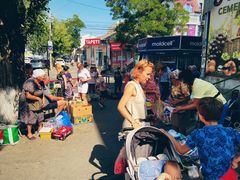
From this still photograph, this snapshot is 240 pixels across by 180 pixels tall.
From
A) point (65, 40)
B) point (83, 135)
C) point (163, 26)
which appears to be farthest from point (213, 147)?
point (65, 40)

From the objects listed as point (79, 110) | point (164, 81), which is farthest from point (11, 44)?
point (164, 81)

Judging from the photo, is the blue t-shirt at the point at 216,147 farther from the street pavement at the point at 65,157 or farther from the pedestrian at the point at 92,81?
the pedestrian at the point at 92,81

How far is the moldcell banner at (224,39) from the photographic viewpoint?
29.8ft

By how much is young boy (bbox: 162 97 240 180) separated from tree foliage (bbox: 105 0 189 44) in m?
20.4

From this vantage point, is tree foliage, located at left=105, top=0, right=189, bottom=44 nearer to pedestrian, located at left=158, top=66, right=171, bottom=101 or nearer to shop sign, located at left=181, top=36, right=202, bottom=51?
shop sign, located at left=181, top=36, right=202, bottom=51

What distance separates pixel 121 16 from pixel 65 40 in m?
31.1

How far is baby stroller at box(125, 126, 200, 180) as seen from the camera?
3.39 metres

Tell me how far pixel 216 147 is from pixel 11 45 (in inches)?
280

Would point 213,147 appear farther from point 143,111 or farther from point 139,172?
point 143,111

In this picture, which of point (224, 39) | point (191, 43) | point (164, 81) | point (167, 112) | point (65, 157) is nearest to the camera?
point (65, 157)

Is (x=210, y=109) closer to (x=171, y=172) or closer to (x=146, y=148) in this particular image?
(x=171, y=172)

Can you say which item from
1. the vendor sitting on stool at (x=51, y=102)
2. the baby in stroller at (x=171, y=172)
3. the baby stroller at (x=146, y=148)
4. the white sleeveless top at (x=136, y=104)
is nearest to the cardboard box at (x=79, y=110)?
the vendor sitting on stool at (x=51, y=102)

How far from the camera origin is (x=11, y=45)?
7.67 metres

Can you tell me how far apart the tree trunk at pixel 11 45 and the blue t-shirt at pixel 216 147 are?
654 centimetres
